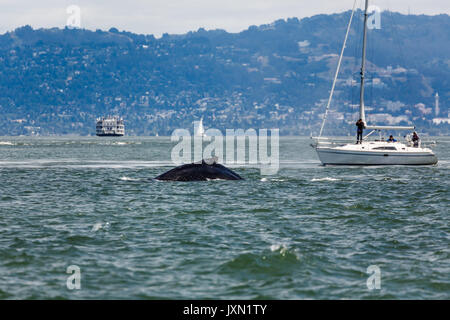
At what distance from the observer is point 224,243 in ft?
69.6

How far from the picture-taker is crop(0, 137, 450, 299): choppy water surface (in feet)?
52.2

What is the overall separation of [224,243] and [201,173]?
24154 mm

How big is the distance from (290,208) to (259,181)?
52.0 feet

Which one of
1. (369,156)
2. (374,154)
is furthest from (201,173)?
(374,154)

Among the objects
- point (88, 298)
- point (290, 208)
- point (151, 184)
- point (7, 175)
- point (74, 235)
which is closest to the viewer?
point (88, 298)

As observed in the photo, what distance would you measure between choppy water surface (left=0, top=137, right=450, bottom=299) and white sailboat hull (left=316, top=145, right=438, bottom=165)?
26531mm

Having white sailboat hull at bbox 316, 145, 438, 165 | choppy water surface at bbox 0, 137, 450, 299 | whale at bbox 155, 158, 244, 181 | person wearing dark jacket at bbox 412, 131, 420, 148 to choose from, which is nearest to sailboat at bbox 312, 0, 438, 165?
white sailboat hull at bbox 316, 145, 438, 165

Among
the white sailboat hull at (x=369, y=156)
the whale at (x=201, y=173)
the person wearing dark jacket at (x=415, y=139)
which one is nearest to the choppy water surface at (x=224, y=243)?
the whale at (x=201, y=173)

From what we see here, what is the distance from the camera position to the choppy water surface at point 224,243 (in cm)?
1592

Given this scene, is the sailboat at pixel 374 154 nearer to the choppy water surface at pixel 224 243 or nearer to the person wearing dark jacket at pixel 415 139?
the person wearing dark jacket at pixel 415 139

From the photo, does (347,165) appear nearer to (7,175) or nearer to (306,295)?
(7,175)

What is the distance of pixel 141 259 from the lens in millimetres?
18734

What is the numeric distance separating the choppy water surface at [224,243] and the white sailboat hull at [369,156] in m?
26.5
